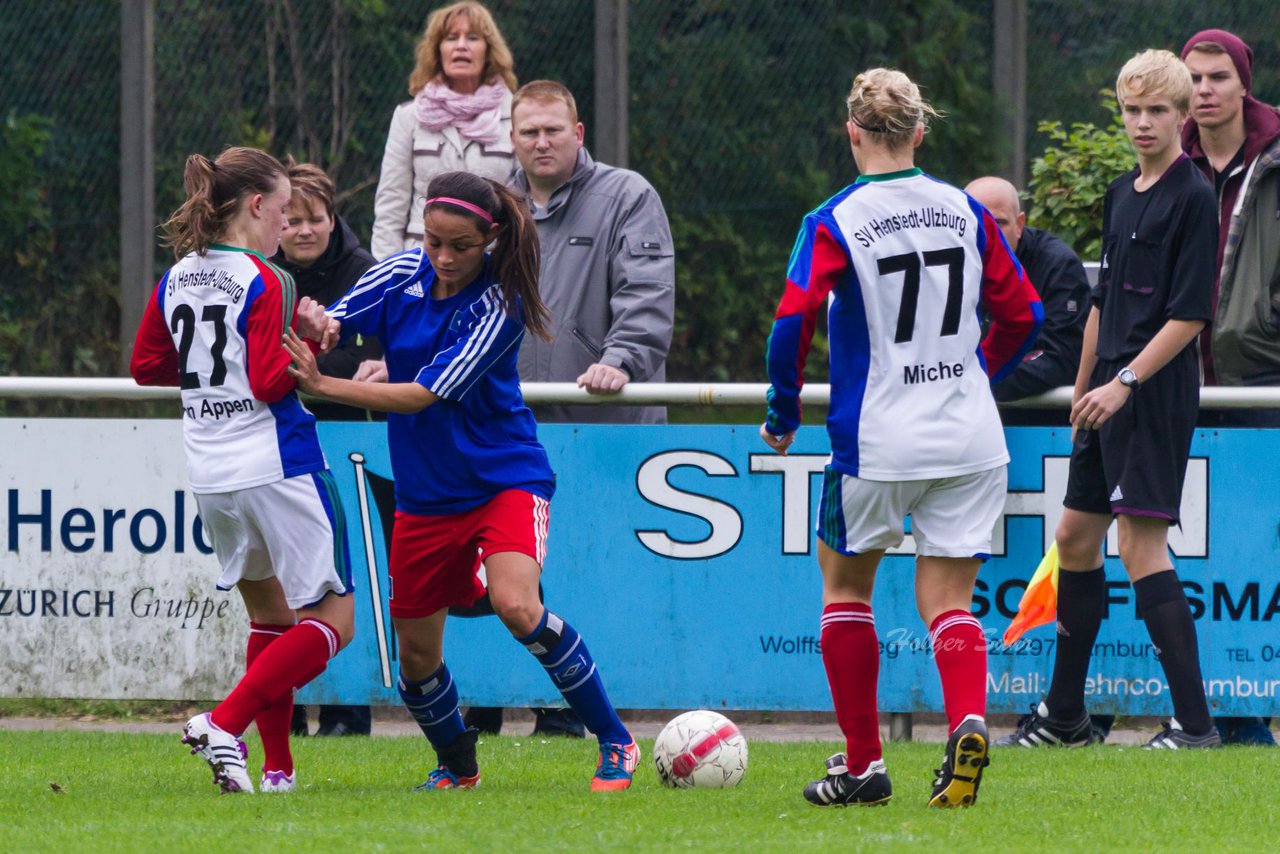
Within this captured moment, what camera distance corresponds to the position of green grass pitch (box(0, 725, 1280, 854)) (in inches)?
173

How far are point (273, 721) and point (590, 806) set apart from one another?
973 millimetres

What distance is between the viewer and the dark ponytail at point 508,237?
511 cm

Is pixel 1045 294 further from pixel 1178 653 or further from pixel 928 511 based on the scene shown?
pixel 928 511

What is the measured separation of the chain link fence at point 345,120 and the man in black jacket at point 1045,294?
3.32 metres

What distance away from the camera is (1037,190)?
344 inches

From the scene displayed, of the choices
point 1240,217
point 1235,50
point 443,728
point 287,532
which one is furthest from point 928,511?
point 1235,50

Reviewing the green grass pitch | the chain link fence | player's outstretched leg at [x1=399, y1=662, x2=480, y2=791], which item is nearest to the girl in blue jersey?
player's outstretched leg at [x1=399, y1=662, x2=480, y2=791]

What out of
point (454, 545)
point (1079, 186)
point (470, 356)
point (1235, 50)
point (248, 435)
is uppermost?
point (1235, 50)

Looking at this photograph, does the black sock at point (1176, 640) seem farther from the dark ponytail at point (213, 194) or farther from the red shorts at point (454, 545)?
the dark ponytail at point (213, 194)

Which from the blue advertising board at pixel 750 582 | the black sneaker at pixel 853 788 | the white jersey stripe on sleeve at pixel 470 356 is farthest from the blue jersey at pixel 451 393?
the blue advertising board at pixel 750 582

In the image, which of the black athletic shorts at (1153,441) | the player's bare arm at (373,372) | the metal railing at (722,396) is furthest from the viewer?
the metal railing at (722,396)

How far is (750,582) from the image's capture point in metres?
6.64

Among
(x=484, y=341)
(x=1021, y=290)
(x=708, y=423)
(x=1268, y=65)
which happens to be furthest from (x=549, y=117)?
(x=1268, y=65)

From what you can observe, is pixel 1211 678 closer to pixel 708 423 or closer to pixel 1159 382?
pixel 1159 382
